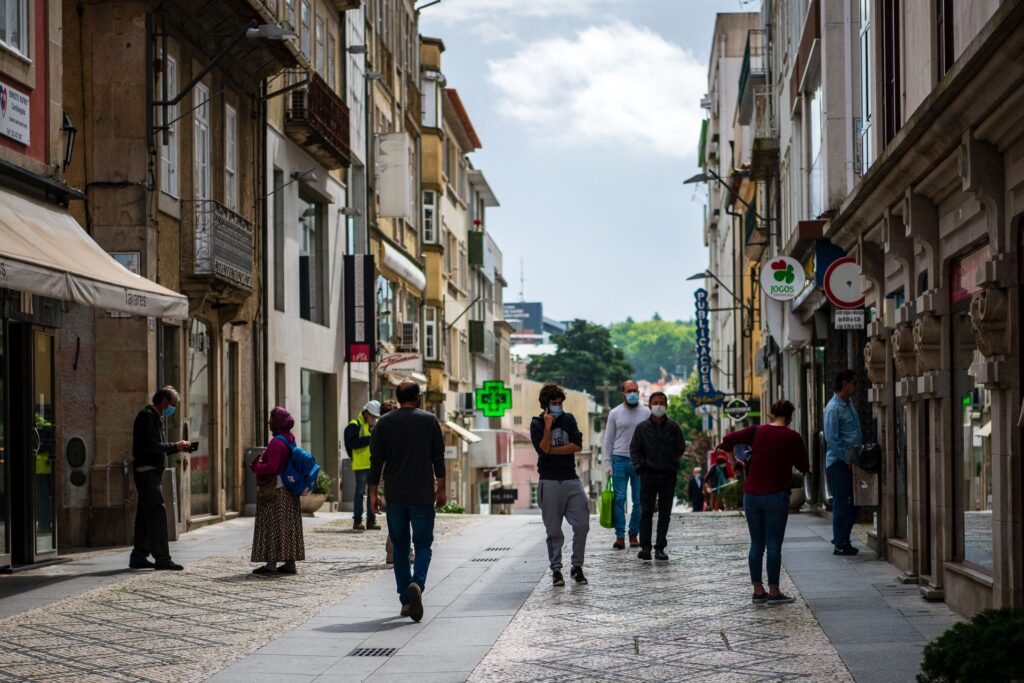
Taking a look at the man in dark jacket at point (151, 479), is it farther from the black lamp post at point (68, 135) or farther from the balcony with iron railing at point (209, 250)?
the balcony with iron railing at point (209, 250)

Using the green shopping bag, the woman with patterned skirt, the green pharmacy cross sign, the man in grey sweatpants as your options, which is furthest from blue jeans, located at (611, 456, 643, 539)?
the green pharmacy cross sign

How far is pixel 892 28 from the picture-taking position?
1603cm

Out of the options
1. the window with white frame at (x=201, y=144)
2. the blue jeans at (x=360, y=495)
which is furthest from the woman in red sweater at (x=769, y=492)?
the window with white frame at (x=201, y=144)

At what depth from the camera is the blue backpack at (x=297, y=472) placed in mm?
16688

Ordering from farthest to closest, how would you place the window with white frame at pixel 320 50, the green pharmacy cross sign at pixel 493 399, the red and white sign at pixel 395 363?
the green pharmacy cross sign at pixel 493 399, the red and white sign at pixel 395 363, the window with white frame at pixel 320 50

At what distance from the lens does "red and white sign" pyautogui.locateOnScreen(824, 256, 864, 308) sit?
18.9 meters

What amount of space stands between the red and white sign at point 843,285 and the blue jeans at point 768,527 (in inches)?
215

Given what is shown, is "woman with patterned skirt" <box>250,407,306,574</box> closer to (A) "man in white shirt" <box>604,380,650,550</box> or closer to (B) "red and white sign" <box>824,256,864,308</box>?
(A) "man in white shirt" <box>604,380,650,550</box>

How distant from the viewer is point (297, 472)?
659 inches

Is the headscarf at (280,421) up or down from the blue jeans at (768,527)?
up

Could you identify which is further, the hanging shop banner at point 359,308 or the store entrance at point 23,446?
the hanging shop banner at point 359,308

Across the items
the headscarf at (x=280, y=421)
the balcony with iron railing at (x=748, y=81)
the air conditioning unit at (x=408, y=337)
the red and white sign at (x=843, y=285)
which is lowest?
the headscarf at (x=280, y=421)

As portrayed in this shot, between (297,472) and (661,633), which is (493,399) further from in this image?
(661,633)

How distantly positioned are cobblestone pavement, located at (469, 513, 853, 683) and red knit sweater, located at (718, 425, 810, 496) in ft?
3.07
